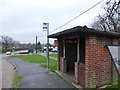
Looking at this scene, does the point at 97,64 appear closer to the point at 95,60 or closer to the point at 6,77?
the point at 95,60

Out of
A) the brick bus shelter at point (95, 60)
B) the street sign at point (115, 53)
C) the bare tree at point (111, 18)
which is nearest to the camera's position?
the street sign at point (115, 53)

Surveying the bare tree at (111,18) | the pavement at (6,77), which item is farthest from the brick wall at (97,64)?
the bare tree at (111,18)

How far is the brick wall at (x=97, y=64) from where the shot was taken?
11.5 metres

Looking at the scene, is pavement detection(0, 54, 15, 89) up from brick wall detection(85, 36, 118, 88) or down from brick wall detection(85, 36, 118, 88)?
down

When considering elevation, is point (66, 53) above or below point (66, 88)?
above

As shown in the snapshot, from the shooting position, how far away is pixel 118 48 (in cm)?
929

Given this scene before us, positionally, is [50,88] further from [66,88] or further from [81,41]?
[81,41]

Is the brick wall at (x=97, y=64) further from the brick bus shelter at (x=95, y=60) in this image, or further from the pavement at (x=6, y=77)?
the pavement at (x=6, y=77)

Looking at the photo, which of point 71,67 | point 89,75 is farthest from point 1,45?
point 89,75

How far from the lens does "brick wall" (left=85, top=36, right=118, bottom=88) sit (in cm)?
1147

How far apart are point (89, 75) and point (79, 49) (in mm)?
2554

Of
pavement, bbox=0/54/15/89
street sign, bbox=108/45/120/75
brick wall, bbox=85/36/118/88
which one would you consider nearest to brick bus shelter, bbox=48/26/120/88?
brick wall, bbox=85/36/118/88

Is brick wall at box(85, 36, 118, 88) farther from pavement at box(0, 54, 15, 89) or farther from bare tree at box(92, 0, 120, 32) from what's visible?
bare tree at box(92, 0, 120, 32)

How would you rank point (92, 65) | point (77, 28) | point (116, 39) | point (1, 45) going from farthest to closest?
point (1, 45)
point (116, 39)
point (92, 65)
point (77, 28)
